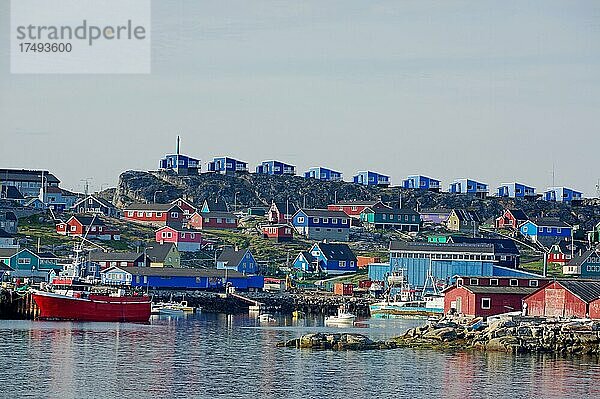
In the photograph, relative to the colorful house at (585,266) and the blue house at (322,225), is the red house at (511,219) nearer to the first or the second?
the blue house at (322,225)

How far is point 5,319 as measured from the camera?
7306 centimetres

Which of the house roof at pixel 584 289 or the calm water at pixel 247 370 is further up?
the house roof at pixel 584 289

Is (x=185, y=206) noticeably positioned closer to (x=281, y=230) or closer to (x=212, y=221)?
(x=212, y=221)

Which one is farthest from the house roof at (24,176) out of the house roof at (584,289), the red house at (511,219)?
the house roof at (584,289)

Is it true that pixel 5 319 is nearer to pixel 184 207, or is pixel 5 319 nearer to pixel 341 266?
pixel 341 266

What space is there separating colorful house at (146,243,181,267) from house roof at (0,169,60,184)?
36.2 m

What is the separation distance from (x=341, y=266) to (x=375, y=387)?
61.5m

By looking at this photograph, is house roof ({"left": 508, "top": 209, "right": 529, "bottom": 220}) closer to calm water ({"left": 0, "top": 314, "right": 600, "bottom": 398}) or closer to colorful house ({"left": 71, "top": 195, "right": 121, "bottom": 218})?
colorful house ({"left": 71, "top": 195, "right": 121, "bottom": 218})

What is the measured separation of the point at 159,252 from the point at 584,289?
4470cm

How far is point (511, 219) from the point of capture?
441ft

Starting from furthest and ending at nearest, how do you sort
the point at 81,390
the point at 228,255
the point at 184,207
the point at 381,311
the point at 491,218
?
the point at 491,218 < the point at 184,207 < the point at 228,255 < the point at 381,311 < the point at 81,390

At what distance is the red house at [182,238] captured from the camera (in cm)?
10819

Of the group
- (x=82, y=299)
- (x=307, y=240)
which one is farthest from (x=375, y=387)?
(x=307, y=240)

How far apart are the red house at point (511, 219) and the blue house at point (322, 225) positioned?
2131 centimetres
